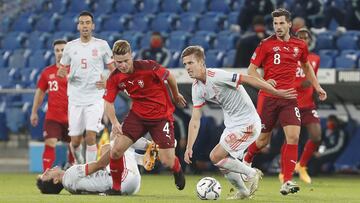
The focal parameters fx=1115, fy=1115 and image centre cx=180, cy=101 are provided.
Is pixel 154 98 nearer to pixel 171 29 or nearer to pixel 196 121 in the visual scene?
pixel 196 121

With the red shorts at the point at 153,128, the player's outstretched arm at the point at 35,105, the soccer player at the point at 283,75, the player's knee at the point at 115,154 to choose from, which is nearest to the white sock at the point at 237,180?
the red shorts at the point at 153,128

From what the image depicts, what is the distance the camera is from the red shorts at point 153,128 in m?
12.6

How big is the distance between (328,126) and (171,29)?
21.4ft

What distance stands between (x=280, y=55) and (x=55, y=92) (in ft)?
14.4

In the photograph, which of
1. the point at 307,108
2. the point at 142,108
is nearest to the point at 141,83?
the point at 142,108

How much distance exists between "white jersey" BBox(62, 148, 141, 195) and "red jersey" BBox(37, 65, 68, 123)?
3919mm

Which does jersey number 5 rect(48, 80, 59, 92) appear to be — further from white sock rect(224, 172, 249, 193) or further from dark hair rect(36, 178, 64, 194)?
white sock rect(224, 172, 249, 193)

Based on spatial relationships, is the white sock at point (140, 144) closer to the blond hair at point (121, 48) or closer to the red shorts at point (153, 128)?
the red shorts at point (153, 128)

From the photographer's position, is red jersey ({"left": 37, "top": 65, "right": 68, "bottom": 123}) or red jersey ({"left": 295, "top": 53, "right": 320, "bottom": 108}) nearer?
red jersey ({"left": 295, "top": 53, "right": 320, "bottom": 108})

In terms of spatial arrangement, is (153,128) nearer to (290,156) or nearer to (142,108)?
(142,108)

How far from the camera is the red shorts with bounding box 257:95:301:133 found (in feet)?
43.8

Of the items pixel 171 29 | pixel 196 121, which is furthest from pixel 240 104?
pixel 171 29

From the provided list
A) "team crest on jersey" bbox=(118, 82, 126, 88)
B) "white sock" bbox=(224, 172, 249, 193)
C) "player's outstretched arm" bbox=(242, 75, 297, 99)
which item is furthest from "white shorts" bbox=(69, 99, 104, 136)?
"player's outstretched arm" bbox=(242, 75, 297, 99)

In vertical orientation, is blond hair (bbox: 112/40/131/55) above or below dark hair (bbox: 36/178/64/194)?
above
